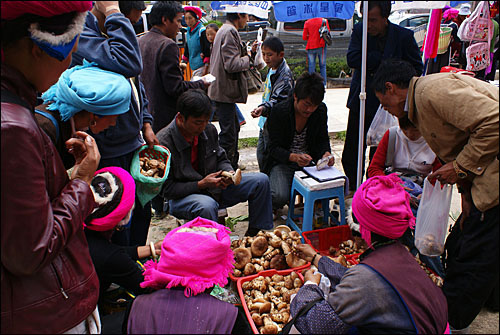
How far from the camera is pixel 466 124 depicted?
205 cm

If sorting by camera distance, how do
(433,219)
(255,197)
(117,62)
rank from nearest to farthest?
(117,62)
(433,219)
(255,197)

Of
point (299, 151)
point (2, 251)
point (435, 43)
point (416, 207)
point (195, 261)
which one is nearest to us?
point (2, 251)

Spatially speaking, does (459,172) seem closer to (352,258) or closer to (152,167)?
→ (352,258)

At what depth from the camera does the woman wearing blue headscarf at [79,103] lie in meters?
2.00

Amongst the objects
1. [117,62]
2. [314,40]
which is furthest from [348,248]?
[314,40]

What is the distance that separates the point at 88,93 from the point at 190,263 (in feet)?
3.75

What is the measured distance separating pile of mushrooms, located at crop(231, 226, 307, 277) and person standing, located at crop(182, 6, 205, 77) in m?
4.12

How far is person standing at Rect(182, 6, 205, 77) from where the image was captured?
6109 mm

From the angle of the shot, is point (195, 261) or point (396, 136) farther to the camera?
point (396, 136)

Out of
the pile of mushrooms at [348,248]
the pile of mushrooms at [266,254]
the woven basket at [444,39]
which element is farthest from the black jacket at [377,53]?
the woven basket at [444,39]

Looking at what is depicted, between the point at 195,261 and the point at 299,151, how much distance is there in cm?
243

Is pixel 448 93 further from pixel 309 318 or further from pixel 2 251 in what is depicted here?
pixel 2 251

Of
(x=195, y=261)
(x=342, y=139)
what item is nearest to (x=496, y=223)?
(x=195, y=261)

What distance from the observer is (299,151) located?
3.93 m
